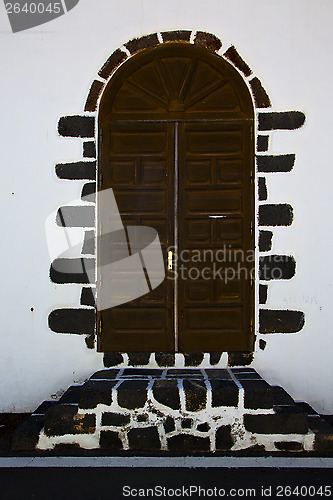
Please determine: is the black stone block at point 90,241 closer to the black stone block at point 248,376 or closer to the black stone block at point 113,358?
the black stone block at point 113,358

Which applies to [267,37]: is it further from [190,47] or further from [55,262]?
[55,262]

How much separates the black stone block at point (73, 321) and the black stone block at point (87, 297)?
57 millimetres

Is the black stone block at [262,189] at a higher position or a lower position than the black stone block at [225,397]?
higher

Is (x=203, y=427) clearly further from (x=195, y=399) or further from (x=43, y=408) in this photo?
→ (x=43, y=408)

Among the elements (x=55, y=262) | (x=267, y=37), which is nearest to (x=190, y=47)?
(x=267, y=37)

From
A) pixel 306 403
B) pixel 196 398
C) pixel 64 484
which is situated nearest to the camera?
pixel 64 484

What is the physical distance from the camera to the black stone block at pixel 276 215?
3361mm

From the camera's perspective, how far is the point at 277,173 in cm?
337

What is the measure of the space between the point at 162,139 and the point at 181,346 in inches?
66.5

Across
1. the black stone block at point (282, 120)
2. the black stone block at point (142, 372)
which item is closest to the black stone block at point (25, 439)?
the black stone block at point (142, 372)

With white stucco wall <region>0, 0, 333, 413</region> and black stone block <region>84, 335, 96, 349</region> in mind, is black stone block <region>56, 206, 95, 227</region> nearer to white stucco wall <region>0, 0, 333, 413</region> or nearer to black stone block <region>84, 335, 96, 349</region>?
Answer: white stucco wall <region>0, 0, 333, 413</region>

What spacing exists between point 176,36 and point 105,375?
2743 millimetres

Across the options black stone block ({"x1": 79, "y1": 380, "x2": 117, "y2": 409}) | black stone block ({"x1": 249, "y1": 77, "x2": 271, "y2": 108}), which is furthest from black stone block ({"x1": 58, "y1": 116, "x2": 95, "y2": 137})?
black stone block ({"x1": 79, "y1": 380, "x2": 117, "y2": 409})

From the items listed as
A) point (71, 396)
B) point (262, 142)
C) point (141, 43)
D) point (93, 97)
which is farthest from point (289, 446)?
point (141, 43)
